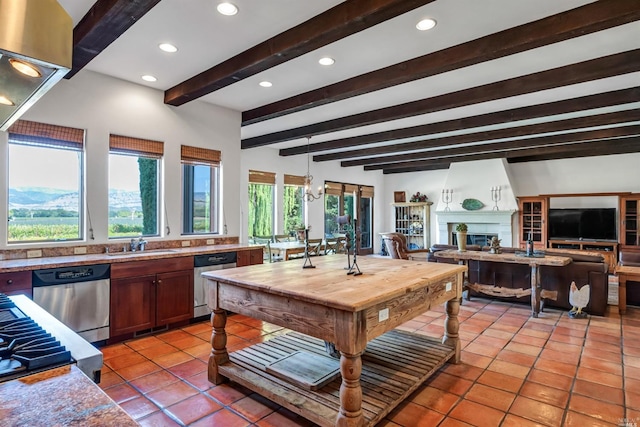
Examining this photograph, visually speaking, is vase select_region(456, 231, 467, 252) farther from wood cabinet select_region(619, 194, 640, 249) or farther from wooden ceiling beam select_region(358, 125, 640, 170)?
wood cabinet select_region(619, 194, 640, 249)

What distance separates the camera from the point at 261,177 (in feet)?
25.1

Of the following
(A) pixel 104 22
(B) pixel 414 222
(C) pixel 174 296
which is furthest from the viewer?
(B) pixel 414 222

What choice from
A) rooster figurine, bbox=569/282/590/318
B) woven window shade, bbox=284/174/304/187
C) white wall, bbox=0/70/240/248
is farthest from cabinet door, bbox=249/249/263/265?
rooster figurine, bbox=569/282/590/318

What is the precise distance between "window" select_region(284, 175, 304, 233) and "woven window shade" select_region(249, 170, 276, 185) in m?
0.42

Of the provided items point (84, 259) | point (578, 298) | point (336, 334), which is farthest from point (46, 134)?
point (578, 298)

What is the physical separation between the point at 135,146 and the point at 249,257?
73.9 inches

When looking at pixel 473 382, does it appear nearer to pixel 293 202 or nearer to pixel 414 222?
pixel 293 202

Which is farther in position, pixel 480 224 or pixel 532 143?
pixel 480 224

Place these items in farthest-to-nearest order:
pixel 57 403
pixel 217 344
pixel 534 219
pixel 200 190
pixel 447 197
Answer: pixel 447 197 → pixel 534 219 → pixel 200 190 → pixel 217 344 → pixel 57 403

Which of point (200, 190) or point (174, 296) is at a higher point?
point (200, 190)

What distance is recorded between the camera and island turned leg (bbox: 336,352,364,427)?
1908 millimetres

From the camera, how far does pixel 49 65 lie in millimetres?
912

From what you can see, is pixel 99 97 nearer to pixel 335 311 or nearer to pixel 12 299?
pixel 12 299

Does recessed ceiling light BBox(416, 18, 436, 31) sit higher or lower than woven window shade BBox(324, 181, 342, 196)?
higher
